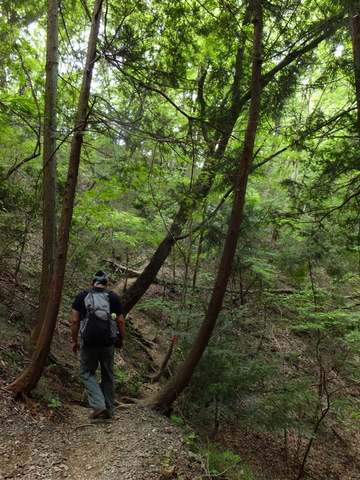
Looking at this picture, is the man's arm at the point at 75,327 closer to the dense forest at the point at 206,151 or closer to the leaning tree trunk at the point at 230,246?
the dense forest at the point at 206,151

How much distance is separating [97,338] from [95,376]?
0.67 meters

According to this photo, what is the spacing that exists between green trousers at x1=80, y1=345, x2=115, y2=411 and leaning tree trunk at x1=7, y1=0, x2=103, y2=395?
1.94 ft

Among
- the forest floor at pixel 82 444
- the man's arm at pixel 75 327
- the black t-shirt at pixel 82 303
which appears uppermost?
the black t-shirt at pixel 82 303

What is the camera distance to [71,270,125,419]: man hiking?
14.6 feet

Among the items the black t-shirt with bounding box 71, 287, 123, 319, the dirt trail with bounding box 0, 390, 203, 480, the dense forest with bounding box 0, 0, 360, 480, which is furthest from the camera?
the dense forest with bounding box 0, 0, 360, 480

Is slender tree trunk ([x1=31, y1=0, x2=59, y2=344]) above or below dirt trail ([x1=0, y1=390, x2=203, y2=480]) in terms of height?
above

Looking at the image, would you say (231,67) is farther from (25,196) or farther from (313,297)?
(313,297)

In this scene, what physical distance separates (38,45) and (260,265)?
11027 millimetres

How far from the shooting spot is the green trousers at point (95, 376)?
14.7ft

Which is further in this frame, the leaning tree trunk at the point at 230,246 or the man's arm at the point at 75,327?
the leaning tree trunk at the point at 230,246

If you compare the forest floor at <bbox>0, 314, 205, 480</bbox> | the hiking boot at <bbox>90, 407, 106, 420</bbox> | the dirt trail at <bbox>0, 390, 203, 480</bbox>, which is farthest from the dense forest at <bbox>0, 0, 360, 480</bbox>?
the hiking boot at <bbox>90, 407, 106, 420</bbox>

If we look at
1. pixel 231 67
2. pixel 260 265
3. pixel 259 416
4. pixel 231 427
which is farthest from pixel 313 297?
pixel 231 67

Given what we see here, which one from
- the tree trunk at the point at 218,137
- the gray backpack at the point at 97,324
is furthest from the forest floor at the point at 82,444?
the tree trunk at the point at 218,137

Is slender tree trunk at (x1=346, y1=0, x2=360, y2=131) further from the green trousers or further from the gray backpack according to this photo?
the green trousers
